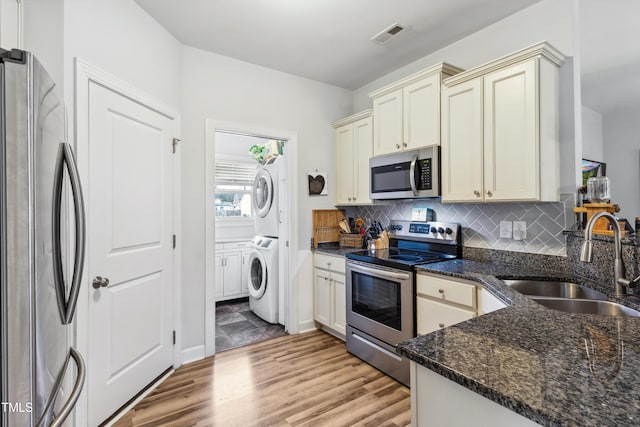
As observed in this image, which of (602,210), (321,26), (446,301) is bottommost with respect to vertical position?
(446,301)

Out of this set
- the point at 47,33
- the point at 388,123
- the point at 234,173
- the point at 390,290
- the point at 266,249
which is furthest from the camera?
the point at 234,173

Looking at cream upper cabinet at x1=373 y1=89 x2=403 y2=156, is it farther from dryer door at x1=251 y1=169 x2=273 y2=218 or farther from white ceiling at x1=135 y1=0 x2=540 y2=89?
dryer door at x1=251 y1=169 x2=273 y2=218

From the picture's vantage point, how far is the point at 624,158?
1.83 meters

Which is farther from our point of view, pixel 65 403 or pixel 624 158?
pixel 624 158

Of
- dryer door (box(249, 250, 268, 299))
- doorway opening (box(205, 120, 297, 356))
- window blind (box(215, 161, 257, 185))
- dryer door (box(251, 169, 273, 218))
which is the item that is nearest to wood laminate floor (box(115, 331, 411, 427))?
doorway opening (box(205, 120, 297, 356))

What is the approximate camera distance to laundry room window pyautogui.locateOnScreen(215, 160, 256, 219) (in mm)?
4746

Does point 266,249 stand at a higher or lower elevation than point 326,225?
lower

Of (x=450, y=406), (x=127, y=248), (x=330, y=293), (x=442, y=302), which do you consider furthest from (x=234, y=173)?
(x=450, y=406)

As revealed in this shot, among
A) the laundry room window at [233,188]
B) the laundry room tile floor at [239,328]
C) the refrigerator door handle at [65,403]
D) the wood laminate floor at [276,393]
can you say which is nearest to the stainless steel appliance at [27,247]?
the refrigerator door handle at [65,403]

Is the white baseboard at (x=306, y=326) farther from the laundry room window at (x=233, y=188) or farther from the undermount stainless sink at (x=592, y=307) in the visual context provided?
the undermount stainless sink at (x=592, y=307)

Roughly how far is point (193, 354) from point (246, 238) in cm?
221

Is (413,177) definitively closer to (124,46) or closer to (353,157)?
(353,157)

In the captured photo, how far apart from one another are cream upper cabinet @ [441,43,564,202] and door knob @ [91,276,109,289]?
Result: 7.78 feet

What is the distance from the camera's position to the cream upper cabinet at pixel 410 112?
2.45 meters
